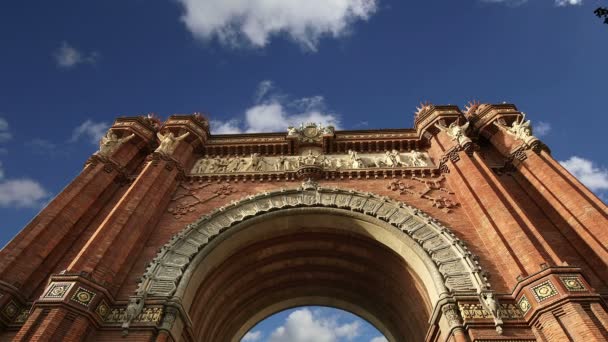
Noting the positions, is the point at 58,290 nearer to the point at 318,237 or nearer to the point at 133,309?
the point at 133,309

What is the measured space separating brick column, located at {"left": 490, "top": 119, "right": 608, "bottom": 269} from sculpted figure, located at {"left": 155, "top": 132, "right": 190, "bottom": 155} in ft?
41.1

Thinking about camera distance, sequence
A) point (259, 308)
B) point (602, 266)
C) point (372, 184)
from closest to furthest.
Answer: point (602, 266), point (372, 184), point (259, 308)

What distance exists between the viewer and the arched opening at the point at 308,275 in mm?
13047

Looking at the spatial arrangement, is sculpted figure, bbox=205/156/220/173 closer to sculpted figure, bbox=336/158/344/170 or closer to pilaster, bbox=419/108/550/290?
sculpted figure, bbox=336/158/344/170

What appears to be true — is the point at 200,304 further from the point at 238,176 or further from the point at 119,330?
the point at 238,176

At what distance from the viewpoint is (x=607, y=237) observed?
11.2 metres

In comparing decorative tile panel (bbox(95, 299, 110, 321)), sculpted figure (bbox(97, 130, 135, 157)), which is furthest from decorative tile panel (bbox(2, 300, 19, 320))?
sculpted figure (bbox(97, 130, 135, 157))

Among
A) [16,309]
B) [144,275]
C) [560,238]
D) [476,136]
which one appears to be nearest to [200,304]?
[144,275]

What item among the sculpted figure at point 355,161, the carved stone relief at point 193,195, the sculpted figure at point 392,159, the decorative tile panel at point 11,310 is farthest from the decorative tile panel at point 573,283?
the decorative tile panel at point 11,310

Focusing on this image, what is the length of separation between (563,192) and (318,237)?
777cm

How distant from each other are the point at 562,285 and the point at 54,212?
13754 millimetres

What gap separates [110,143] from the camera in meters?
16.6

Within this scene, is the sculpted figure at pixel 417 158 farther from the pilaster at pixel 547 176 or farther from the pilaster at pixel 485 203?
the pilaster at pixel 547 176

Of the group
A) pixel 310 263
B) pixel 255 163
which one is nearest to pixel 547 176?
pixel 310 263
